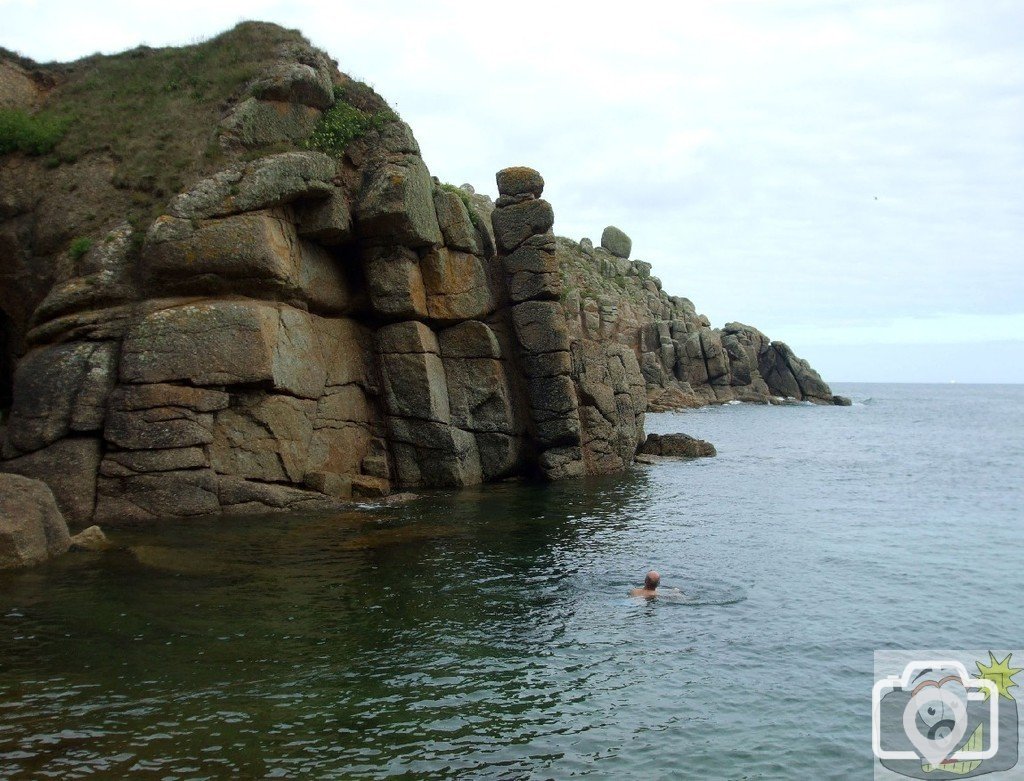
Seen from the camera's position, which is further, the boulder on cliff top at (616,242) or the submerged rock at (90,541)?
the boulder on cliff top at (616,242)

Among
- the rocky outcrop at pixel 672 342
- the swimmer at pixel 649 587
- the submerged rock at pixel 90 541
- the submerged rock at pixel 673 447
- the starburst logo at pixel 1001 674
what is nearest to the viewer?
the starburst logo at pixel 1001 674

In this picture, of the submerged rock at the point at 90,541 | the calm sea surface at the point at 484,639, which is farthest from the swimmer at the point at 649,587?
the submerged rock at the point at 90,541

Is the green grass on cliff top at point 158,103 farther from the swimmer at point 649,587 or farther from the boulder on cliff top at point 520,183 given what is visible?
the swimmer at point 649,587

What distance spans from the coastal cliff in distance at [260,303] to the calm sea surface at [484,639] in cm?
373

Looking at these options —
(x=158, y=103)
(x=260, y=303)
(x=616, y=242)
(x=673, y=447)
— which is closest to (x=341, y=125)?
(x=158, y=103)

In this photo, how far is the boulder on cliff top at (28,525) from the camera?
22.4m

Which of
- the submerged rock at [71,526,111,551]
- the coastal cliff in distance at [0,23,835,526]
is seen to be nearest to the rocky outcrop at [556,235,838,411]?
the coastal cliff in distance at [0,23,835,526]

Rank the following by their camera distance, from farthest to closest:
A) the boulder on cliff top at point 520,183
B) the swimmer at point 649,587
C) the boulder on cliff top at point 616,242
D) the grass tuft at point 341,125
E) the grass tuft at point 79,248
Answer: the boulder on cliff top at point 616,242 < the boulder on cliff top at point 520,183 < the grass tuft at point 341,125 < the grass tuft at point 79,248 < the swimmer at point 649,587

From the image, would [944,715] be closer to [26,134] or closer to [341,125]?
[341,125]

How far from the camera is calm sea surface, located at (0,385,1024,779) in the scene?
1320 centimetres

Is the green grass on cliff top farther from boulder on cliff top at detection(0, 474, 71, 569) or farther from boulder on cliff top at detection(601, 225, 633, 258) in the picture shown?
boulder on cliff top at detection(601, 225, 633, 258)

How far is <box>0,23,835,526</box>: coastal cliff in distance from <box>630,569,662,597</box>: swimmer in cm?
1513

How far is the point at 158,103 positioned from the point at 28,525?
2336 cm

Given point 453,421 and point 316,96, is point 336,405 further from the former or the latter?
point 316,96
